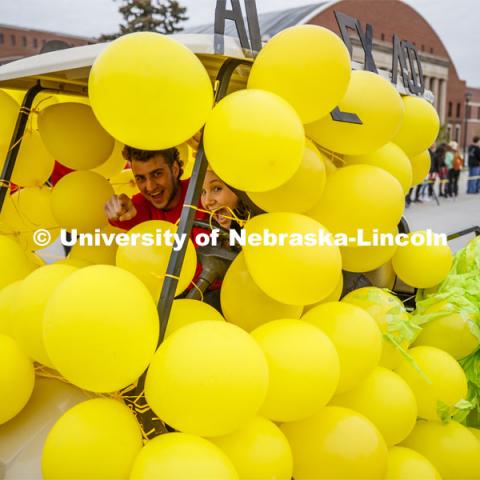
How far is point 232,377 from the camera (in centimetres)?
129

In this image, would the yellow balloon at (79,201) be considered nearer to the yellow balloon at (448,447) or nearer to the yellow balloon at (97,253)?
the yellow balloon at (97,253)

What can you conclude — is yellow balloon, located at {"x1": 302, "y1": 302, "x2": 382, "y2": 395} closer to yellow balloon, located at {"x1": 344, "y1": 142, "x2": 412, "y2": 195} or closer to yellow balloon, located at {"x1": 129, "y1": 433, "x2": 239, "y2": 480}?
yellow balloon, located at {"x1": 129, "y1": 433, "x2": 239, "y2": 480}

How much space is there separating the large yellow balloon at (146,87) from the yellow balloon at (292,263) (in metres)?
0.44

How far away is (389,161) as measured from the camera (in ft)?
7.00

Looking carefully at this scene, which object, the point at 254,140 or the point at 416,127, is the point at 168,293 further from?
the point at 416,127

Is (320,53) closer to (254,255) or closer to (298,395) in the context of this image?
(254,255)

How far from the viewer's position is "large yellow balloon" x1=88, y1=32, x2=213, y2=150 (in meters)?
1.34

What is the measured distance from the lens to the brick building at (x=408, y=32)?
27.9 metres

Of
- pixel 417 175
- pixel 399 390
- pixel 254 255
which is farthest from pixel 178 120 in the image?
pixel 417 175

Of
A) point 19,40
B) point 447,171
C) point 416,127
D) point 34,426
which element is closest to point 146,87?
point 34,426

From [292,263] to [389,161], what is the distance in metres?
0.91

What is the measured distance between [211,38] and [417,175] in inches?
68.5

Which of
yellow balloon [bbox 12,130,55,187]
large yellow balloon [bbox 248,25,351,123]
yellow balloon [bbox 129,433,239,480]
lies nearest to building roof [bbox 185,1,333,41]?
yellow balloon [bbox 12,130,55,187]

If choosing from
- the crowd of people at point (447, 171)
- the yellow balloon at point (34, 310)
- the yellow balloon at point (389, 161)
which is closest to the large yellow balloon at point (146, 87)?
the yellow balloon at point (34, 310)
